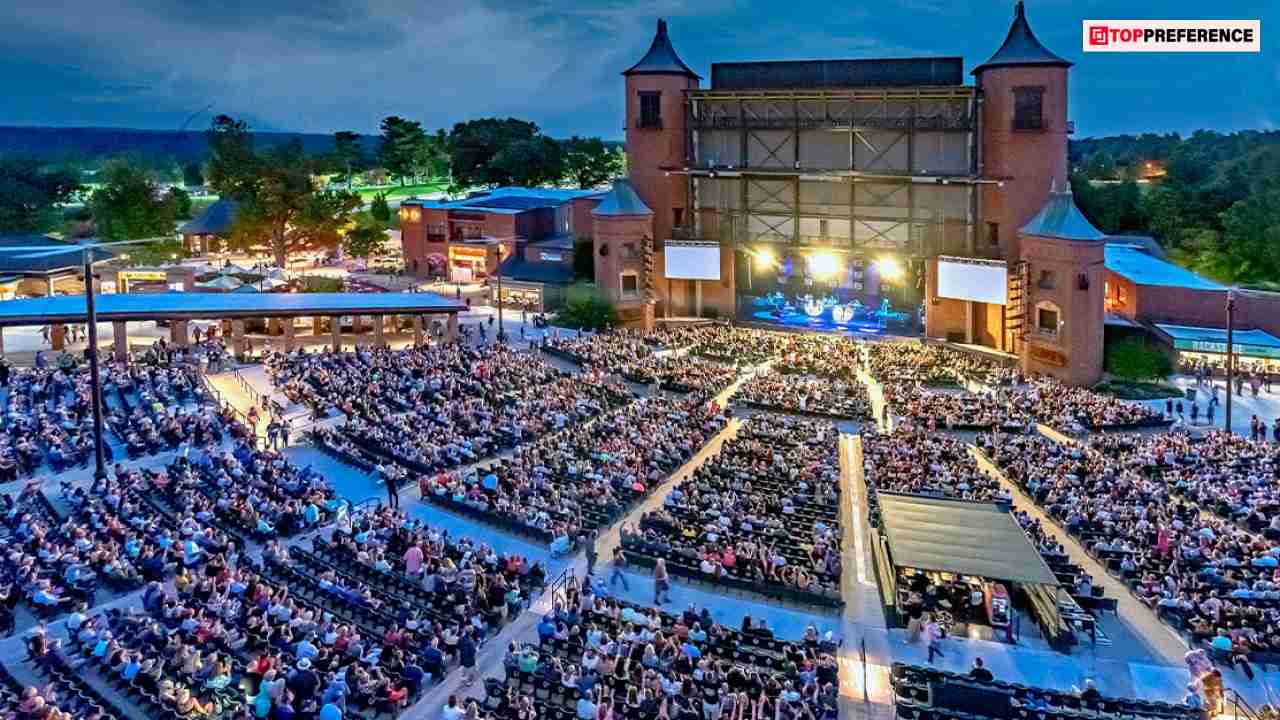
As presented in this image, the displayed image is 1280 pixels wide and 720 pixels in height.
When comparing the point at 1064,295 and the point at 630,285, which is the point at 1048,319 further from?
the point at 630,285

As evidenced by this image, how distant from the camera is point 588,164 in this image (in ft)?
455

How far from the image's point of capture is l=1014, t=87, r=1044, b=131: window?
54531mm

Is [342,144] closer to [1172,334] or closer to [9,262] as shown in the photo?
[9,262]

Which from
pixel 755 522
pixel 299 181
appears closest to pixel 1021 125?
pixel 755 522

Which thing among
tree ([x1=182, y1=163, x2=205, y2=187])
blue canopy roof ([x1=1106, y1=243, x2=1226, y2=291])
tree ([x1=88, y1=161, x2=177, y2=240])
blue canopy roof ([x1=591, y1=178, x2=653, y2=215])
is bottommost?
blue canopy roof ([x1=1106, y1=243, x2=1226, y2=291])

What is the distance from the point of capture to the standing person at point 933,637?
19203 mm

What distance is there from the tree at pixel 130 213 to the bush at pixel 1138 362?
9145cm

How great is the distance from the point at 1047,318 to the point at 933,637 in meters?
35.1

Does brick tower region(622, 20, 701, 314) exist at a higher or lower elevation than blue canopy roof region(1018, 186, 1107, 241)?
higher

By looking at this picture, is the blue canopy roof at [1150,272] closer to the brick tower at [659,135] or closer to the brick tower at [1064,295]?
the brick tower at [1064,295]

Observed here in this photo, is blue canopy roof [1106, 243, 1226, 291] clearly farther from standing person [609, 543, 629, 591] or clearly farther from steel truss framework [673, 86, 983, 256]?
standing person [609, 543, 629, 591]

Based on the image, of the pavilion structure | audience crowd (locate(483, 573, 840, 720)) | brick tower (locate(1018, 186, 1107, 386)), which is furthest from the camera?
brick tower (locate(1018, 186, 1107, 386))

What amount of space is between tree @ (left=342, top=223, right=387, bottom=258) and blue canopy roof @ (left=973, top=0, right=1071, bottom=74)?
57949 millimetres

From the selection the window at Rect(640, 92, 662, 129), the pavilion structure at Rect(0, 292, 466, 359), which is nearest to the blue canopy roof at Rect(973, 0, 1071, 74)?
the window at Rect(640, 92, 662, 129)
